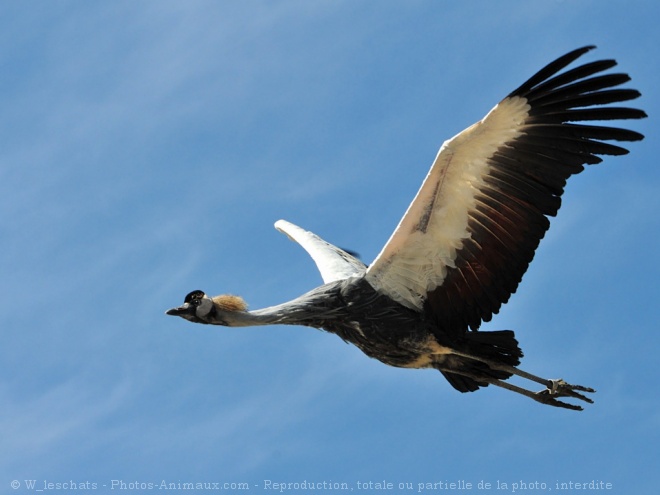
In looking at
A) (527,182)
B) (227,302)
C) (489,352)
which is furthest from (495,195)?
(227,302)

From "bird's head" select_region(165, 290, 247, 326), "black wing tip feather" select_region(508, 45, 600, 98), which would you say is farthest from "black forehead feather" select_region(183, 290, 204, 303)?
"black wing tip feather" select_region(508, 45, 600, 98)

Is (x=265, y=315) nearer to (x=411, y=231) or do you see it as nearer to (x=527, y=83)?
(x=411, y=231)

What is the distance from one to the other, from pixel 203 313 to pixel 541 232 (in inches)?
145

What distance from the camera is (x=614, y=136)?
68.8 ft

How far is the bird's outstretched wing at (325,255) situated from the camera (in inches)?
904

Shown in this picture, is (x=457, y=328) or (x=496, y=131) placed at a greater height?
(x=496, y=131)

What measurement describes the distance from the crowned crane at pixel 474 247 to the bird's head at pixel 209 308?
1cm

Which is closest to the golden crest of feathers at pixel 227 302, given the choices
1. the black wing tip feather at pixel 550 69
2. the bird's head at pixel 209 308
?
the bird's head at pixel 209 308

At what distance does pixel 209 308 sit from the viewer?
21.0 meters

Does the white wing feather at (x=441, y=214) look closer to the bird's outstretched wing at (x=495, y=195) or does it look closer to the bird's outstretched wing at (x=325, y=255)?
the bird's outstretched wing at (x=495, y=195)

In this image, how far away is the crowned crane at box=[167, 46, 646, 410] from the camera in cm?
2100

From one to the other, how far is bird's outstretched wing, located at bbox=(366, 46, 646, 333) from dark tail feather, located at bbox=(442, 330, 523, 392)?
170 millimetres

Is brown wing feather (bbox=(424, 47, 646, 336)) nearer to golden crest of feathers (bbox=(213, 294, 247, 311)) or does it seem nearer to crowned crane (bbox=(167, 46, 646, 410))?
crowned crane (bbox=(167, 46, 646, 410))

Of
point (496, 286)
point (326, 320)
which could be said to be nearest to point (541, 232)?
point (496, 286)
